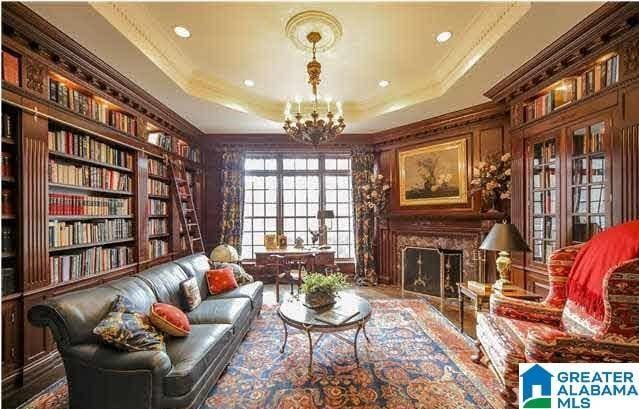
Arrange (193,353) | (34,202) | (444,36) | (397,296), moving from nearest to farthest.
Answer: (193,353), (34,202), (444,36), (397,296)

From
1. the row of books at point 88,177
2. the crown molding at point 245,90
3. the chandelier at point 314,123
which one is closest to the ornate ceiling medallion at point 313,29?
the chandelier at point 314,123

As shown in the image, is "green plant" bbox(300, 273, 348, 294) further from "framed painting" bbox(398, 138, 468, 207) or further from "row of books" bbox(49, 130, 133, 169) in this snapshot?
"framed painting" bbox(398, 138, 468, 207)

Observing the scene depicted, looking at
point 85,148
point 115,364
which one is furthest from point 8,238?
point 115,364

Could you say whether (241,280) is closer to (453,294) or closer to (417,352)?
(417,352)

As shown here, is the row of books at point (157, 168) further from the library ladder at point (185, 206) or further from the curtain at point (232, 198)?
the curtain at point (232, 198)

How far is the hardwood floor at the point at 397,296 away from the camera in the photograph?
11.9 feet

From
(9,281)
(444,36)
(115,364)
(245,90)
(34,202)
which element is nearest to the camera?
(115,364)

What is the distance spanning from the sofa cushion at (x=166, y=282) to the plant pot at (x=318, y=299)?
4.40 feet

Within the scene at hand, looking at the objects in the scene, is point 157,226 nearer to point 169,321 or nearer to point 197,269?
point 197,269

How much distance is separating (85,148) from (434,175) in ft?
16.0

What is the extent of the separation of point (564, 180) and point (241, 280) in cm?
392

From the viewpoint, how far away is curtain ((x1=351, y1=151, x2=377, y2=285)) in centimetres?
560

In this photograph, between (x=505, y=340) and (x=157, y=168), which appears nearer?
(x=505, y=340)

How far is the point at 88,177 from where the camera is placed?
310 cm
